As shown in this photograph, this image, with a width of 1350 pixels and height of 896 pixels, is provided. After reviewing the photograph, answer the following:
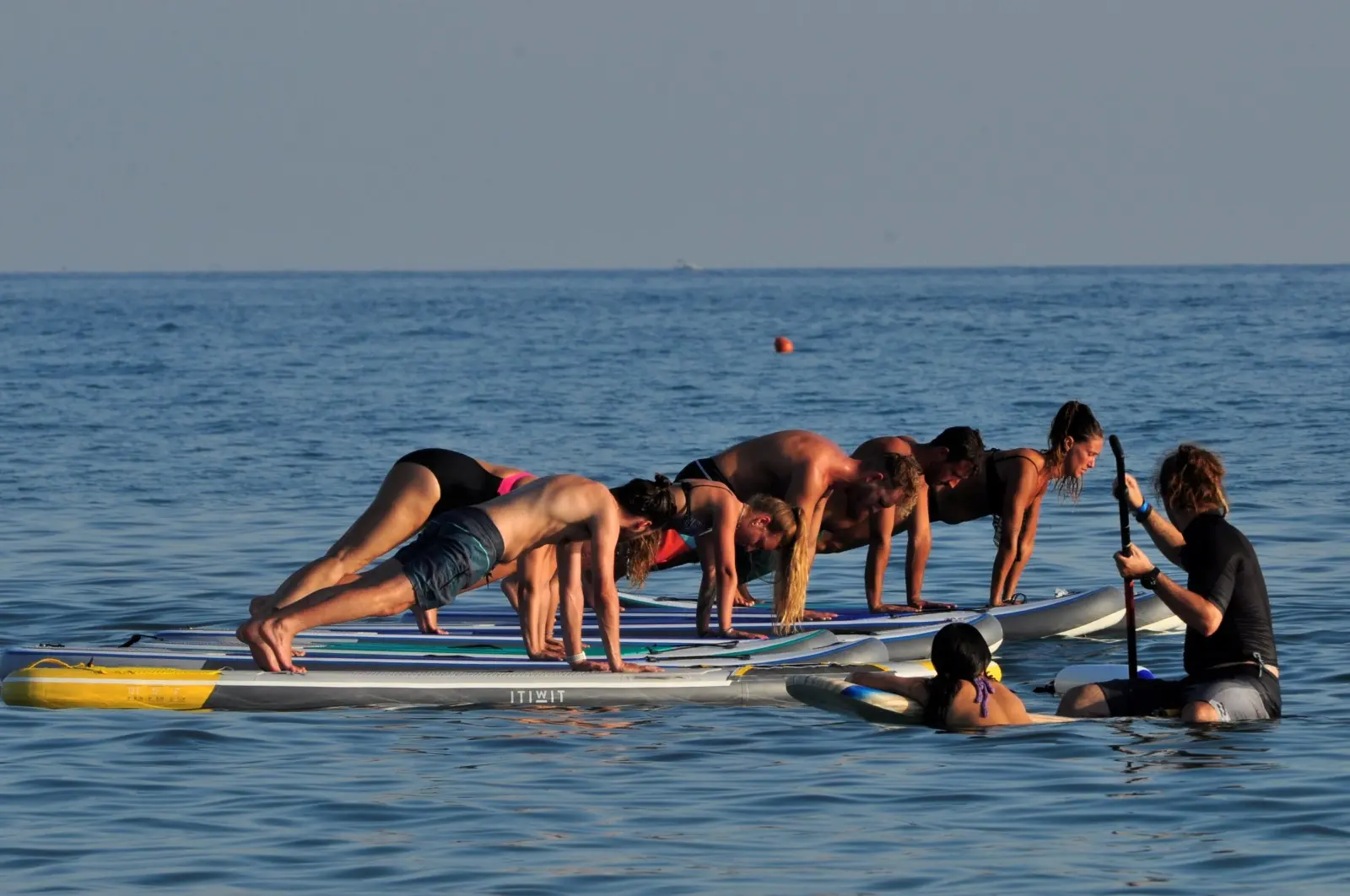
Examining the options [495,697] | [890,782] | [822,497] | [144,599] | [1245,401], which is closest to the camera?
[890,782]

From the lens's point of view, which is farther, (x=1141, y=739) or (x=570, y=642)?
(x=570, y=642)

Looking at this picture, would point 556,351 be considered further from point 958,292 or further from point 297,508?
point 958,292

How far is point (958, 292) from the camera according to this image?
12875 cm

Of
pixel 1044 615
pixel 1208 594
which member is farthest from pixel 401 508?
pixel 1044 615

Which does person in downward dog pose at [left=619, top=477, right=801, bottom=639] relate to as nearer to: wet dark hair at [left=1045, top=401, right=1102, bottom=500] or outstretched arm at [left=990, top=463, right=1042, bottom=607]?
outstretched arm at [left=990, top=463, right=1042, bottom=607]

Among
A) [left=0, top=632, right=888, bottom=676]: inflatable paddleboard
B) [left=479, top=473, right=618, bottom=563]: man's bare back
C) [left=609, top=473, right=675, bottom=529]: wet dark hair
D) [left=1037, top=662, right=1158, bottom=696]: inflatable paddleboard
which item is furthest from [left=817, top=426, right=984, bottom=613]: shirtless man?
[left=479, top=473, right=618, bottom=563]: man's bare back

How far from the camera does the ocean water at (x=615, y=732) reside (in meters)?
8.03

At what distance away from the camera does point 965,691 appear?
10.2 meters

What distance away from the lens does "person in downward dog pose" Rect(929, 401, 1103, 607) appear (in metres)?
13.0

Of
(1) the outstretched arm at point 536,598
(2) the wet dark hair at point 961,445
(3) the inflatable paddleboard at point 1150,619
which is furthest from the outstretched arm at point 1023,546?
(1) the outstretched arm at point 536,598

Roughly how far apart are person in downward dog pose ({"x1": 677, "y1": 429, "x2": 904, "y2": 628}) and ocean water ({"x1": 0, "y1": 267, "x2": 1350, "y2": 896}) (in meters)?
1.34

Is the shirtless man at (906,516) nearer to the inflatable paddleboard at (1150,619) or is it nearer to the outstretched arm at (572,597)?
the inflatable paddleboard at (1150,619)

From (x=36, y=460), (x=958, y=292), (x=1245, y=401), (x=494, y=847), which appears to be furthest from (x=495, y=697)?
(x=958, y=292)

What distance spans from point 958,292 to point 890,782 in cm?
12120
